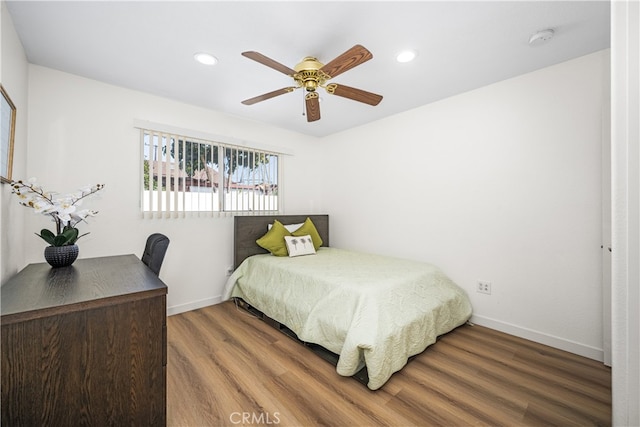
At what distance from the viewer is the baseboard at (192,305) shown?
9.48 feet

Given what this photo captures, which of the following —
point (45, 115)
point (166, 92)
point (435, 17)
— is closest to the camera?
point (435, 17)

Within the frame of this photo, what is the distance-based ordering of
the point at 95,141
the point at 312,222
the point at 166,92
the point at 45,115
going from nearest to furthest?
1. the point at 45,115
2. the point at 95,141
3. the point at 166,92
4. the point at 312,222

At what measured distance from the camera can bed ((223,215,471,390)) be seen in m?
1.78

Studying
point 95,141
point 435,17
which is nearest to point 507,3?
point 435,17

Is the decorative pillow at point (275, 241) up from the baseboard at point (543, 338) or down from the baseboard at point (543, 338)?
up

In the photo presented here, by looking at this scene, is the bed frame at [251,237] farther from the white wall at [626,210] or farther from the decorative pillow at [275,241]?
the white wall at [626,210]

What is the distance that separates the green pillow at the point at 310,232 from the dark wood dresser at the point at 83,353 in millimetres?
2320

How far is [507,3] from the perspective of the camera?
154 cm

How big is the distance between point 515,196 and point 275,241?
257 cm

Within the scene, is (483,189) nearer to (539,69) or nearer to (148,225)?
(539,69)

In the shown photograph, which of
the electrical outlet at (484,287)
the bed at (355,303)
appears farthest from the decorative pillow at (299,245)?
the electrical outlet at (484,287)

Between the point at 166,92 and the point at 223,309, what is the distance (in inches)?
96.7

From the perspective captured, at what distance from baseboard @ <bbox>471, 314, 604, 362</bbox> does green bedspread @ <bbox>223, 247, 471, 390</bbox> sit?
0.21 meters

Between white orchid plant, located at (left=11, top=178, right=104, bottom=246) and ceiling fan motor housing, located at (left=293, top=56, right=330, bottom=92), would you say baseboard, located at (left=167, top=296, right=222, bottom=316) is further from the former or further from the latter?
ceiling fan motor housing, located at (left=293, top=56, right=330, bottom=92)
